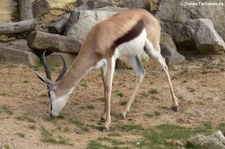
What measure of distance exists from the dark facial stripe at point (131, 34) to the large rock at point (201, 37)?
403cm

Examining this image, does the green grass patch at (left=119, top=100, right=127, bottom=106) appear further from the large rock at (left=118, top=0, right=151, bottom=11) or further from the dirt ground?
the large rock at (left=118, top=0, right=151, bottom=11)

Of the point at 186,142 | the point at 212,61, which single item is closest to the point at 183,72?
the point at 212,61

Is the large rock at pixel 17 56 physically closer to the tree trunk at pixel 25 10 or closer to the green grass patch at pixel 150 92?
the tree trunk at pixel 25 10

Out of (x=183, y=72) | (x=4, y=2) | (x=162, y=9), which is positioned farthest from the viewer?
(x=4, y=2)

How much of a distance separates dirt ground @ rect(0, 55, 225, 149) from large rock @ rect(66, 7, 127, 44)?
1.28 metres

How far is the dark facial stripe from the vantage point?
9312 millimetres

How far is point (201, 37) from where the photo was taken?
13.6 metres

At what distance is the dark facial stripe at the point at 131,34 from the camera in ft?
30.6

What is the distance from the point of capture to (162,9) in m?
14.6

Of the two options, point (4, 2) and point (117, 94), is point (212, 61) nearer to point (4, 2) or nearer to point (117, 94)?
point (117, 94)

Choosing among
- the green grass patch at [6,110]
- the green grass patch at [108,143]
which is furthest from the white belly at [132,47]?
the green grass patch at [6,110]

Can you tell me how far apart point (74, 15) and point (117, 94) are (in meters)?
3.44

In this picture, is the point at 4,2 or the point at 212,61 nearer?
the point at 212,61

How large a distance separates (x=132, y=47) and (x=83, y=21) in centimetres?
421
